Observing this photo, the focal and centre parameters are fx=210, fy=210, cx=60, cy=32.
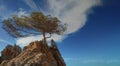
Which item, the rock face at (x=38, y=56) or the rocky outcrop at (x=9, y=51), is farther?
the rocky outcrop at (x=9, y=51)

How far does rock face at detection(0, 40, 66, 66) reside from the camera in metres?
38.8

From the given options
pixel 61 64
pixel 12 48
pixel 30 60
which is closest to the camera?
pixel 30 60

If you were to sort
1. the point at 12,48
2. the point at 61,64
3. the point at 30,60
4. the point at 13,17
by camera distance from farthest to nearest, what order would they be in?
the point at 12,48
the point at 13,17
the point at 61,64
the point at 30,60

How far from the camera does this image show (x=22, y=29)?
49.6m

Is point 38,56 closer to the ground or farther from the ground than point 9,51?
closer to the ground

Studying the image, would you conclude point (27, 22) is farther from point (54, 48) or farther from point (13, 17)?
point (54, 48)

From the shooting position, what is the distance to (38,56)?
39.4 metres

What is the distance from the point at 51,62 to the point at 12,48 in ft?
63.3

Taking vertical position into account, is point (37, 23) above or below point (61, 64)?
above

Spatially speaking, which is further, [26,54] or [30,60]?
[26,54]

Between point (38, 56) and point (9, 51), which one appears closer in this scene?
point (38, 56)

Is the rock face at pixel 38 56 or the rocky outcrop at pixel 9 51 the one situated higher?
the rocky outcrop at pixel 9 51

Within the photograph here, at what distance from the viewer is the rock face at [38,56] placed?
127ft

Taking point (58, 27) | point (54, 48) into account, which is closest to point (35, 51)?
point (54, 48)
